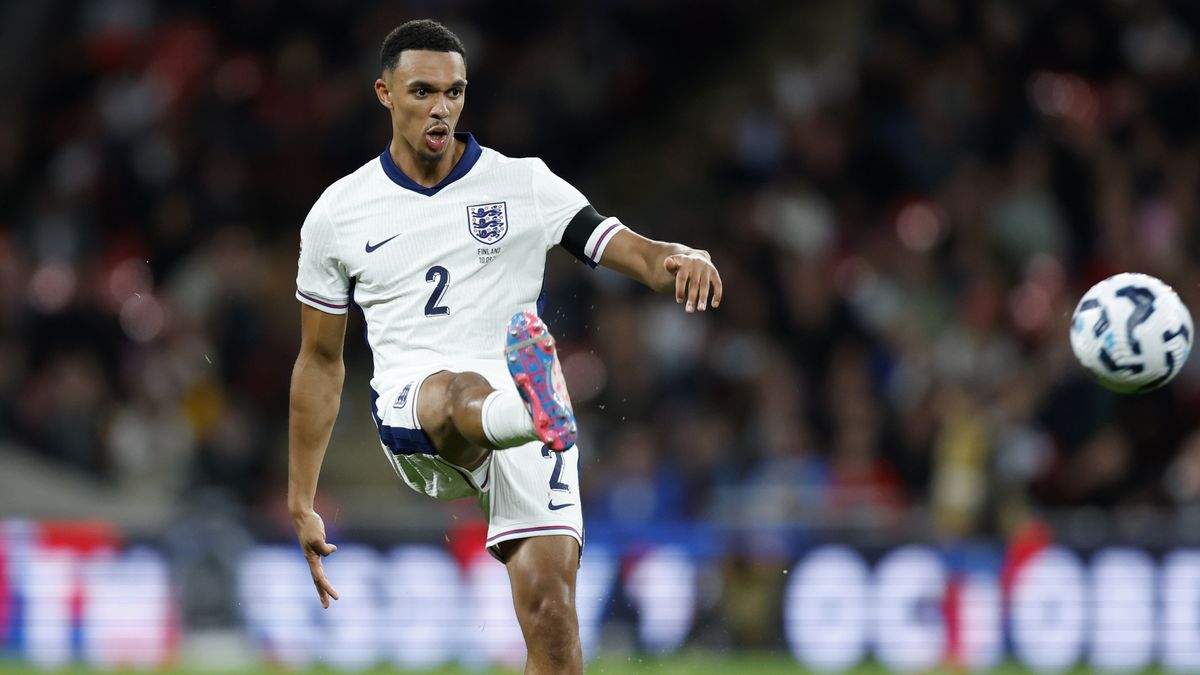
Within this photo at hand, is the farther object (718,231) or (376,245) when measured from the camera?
(718,231)

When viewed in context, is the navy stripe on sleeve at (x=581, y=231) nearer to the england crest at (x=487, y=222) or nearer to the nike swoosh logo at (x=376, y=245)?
the england crest at (x=487, y=222)

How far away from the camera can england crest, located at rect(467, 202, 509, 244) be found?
667 cm

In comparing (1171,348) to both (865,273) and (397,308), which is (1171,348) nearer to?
(397,308)

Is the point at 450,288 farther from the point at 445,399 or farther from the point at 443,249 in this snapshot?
the point at 445,399

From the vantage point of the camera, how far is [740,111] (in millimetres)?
16203

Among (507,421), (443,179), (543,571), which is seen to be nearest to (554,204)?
(443,179)

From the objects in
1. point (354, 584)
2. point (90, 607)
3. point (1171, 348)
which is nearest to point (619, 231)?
point (1171, 348)

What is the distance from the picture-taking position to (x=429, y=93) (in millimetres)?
6551

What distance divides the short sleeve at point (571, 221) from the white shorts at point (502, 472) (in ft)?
→ 1.59

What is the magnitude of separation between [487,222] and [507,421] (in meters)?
0.99

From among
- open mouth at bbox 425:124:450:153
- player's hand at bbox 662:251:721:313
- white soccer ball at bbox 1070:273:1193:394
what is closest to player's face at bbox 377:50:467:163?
open mouth at bbox 425:124:450:153

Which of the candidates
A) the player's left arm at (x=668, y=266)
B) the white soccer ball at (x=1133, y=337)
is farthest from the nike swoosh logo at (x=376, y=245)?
the white soccer ball at (x=1133, y=337)

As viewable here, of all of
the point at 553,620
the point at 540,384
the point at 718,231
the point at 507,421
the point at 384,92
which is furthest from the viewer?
the point at 718,231

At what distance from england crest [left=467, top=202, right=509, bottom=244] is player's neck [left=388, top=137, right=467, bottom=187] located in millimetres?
177
